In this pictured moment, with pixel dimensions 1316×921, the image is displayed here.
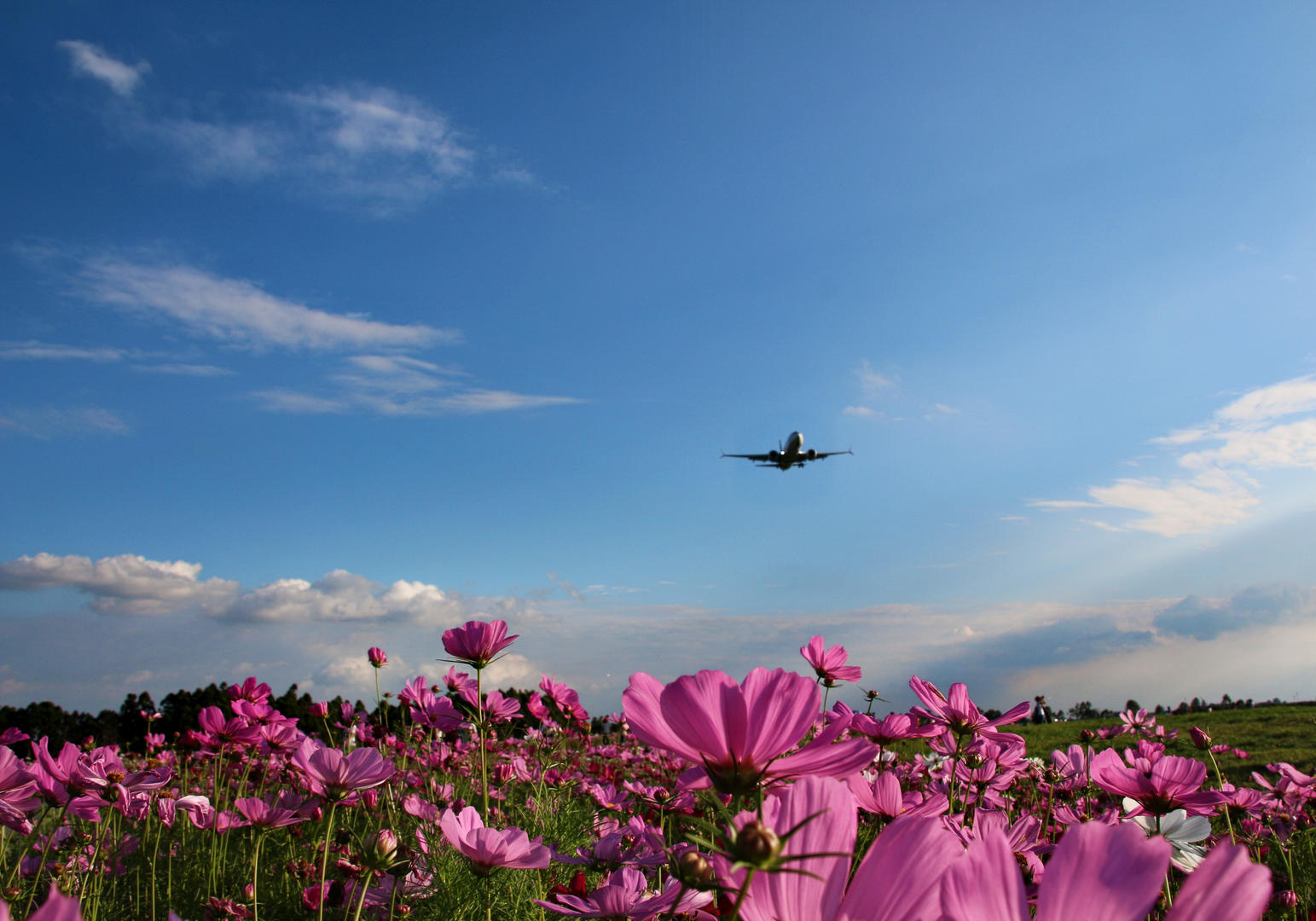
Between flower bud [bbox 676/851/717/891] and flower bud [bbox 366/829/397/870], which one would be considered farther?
flower bud [bbox 366/829/397/870]

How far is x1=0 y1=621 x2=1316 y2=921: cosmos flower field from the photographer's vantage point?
18.9 inches

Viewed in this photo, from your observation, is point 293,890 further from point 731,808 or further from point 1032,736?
point 1032,736

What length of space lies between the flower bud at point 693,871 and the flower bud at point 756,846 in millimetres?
294

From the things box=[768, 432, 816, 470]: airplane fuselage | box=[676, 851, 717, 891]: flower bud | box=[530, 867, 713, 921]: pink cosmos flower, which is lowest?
box=[530, 867, 713, 921]: pink cosmos flower

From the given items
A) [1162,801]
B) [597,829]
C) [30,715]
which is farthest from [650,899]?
[30,715]

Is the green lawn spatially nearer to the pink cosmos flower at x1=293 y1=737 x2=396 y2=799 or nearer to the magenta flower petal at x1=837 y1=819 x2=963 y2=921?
the pink cosmos flower at x1=293 y1=737 x2=396 y2=799

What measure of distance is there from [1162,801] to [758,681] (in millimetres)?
1060

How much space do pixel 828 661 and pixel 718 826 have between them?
1555 millimetres

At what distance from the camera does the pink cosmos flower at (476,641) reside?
1.71 m

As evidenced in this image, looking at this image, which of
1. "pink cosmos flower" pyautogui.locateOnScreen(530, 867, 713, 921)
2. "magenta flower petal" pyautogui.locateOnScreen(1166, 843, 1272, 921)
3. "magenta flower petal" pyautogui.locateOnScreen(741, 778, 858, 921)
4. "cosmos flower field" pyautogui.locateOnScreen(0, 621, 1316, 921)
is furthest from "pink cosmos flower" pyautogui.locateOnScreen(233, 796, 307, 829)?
"magenta flower petal" pyautogui.locateOnScreen(1166, 843, 1272, 921)

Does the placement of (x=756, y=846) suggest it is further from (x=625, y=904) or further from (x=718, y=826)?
(x=625, y=904)

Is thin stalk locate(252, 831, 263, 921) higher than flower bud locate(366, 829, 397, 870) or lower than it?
lower

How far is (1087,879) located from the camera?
1.58 ft

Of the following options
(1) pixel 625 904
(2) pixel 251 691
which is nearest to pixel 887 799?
(1) pixel 625 904
